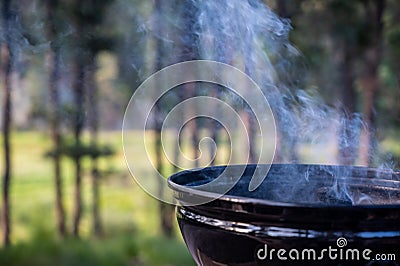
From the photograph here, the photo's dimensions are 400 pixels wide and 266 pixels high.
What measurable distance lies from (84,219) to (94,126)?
0.56 m

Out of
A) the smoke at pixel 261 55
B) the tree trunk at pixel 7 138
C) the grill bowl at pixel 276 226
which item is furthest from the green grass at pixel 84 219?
the grill bowl at pixel 276 226

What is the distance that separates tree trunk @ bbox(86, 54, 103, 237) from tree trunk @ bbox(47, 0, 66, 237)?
18 cm

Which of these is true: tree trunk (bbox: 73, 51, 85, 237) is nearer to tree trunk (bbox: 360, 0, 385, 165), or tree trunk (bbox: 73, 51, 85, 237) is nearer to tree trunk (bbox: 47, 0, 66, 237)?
tree trunk (bbox: 47, 0, 66, 237)

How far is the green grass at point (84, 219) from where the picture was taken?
2809 millimetres

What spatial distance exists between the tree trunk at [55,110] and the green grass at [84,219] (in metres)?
0.06

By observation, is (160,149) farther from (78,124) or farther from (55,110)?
(55,110)

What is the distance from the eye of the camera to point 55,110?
281 centimetres

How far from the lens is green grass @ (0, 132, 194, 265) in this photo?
2.81m

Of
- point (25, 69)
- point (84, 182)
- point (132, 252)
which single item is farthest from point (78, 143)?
point (132, 252)

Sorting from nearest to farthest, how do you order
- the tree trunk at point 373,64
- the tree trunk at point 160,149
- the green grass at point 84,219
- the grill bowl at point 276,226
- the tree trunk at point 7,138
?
the grill bowl at point 276,226
the tree trunk at point 7,138
the green grass at point 84,219
the tree trunk at point 160,149
the tree trunk at point 373,64

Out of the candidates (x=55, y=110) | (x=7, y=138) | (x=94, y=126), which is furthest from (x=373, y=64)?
(x=7, y=138)

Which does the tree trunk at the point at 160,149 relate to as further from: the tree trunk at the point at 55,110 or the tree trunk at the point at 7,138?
the tree trunk at the point at 7,138

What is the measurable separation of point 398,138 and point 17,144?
7.49ft

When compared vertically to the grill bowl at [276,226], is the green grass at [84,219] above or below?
below
